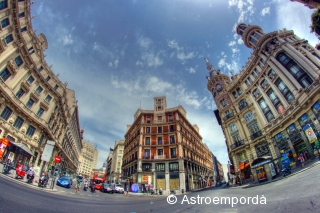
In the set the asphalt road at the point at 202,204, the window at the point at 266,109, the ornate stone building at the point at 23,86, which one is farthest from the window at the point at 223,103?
the ornate stone building at the point at 23,86

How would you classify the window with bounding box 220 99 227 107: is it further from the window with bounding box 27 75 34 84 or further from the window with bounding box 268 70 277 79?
the window with bounding box 27 75 34 84

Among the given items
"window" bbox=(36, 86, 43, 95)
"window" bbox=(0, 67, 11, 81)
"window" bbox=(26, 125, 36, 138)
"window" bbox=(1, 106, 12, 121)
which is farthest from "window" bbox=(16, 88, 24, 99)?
"window" bbox=(26, 125, 36, 138)

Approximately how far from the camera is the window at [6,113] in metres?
19.4

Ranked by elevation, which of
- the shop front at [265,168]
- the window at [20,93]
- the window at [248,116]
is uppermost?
the window at [20,93]

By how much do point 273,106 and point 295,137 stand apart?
5.89 meters

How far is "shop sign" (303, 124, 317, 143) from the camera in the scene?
1621 cm

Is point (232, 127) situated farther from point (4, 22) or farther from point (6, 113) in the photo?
point (4, 22)

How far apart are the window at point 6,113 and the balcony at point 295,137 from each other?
132 feet

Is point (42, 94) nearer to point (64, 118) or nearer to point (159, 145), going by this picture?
point (64, 118)

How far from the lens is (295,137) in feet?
65.3

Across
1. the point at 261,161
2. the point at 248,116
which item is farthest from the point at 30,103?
the point at 248,116

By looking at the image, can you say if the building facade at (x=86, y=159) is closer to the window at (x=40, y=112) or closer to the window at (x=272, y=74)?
the window at (x=40, y=112)

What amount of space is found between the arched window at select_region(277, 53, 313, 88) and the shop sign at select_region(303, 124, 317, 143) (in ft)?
19.8

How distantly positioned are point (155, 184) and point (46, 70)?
111ft
